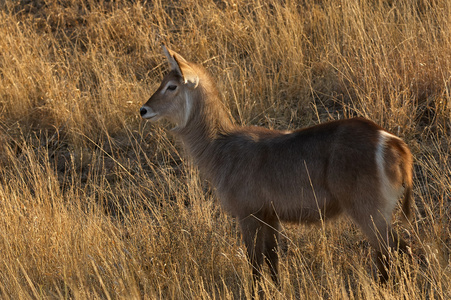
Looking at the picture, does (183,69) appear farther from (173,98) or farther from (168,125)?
(168,125)

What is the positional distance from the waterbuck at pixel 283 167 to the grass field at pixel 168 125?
0.66 ft

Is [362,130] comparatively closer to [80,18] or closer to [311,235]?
[311,235]

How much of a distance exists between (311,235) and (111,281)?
1507 mm

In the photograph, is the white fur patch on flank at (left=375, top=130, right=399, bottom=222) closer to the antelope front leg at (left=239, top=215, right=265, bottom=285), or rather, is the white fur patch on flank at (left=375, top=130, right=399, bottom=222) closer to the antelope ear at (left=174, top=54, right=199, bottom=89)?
the antelope front leg at (left=239, top=215, right=265, bottom=285)

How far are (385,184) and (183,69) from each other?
157 cm

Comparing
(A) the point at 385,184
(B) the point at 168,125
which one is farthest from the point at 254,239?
(B) the point at 168,125

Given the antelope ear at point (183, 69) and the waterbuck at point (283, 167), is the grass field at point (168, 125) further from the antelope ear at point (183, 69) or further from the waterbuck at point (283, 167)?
the antelope ear at point (183, 69)

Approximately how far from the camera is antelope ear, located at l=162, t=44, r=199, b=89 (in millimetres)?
4414

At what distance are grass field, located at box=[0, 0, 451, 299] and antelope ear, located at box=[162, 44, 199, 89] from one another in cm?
49

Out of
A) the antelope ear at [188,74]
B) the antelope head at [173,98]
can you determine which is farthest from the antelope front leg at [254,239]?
the antelope ear at [188,74]

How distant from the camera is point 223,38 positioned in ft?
25.8

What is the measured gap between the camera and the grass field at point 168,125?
4.36 metres

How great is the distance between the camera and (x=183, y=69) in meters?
4.43

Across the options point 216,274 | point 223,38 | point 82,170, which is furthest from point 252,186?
point 223,38
